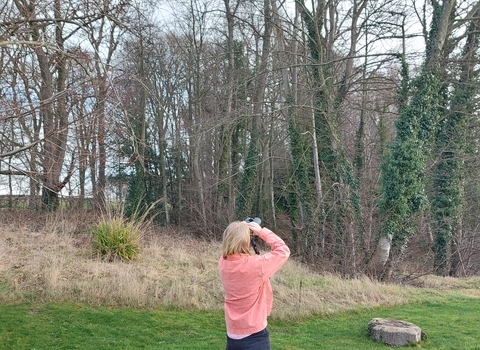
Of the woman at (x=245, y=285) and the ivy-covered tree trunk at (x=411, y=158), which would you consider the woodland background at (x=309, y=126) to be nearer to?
the ivy-covered tree trunk at (x=411, y=158)

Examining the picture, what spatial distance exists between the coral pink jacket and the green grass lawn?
292 centimetres

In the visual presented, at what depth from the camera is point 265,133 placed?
1967 cm

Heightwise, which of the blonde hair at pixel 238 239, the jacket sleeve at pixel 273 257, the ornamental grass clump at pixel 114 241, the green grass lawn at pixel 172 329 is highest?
the blonde hair at pixel 238 239

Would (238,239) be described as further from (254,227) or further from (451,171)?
(451,171)

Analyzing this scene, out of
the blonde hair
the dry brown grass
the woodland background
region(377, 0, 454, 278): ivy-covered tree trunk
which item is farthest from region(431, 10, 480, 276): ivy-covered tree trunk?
the blonde hair

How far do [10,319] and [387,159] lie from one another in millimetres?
9803

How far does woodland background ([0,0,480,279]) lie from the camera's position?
27.1ft

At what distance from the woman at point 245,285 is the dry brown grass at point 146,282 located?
15.4ft

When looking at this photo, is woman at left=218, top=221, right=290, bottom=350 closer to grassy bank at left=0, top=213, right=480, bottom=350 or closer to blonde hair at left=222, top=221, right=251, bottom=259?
blonde hair at left=222, top=221, right=251, bottom=259

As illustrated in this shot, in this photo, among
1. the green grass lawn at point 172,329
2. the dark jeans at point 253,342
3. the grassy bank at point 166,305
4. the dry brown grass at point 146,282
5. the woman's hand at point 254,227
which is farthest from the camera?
the dry brown grass at point 146,282

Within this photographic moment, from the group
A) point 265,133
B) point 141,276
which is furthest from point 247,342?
point 265,133

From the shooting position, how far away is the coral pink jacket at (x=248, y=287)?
3365 mm

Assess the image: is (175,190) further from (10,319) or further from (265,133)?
(10,319)

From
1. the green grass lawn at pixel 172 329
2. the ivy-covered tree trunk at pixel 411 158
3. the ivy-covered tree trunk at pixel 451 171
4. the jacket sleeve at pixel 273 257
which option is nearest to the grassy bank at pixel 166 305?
the green grass lawn at pixel 172 329
